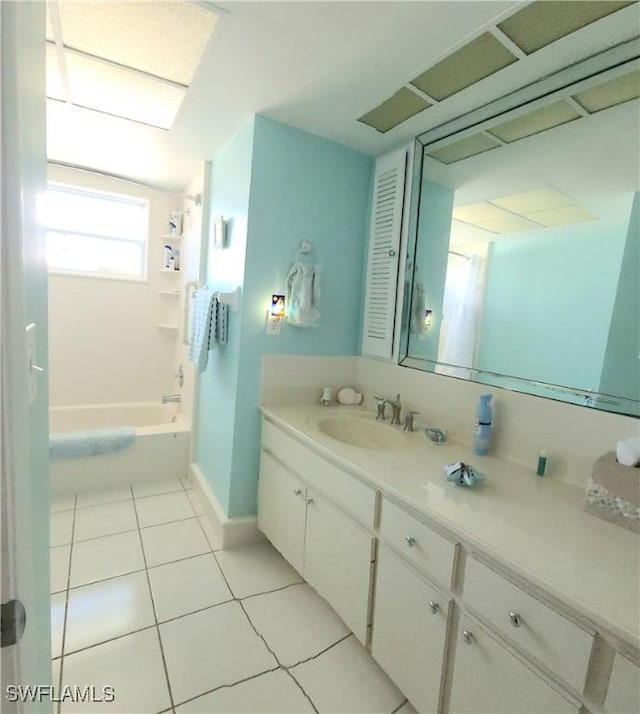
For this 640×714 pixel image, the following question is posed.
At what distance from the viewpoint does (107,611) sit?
1.49m

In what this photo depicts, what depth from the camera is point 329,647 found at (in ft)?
4.62

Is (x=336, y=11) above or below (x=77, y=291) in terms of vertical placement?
above

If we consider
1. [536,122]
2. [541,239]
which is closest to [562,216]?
[541,239]

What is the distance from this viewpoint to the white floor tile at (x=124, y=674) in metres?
1.14

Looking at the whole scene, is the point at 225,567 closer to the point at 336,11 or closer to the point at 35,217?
the point at 35,217

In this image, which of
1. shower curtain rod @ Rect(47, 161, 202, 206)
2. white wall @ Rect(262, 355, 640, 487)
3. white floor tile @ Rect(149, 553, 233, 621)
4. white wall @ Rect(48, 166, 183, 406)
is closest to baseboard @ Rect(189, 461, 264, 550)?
white floor tile @ Rect(149, 553, 233, 621)

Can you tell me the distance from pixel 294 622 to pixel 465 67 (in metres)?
2.34

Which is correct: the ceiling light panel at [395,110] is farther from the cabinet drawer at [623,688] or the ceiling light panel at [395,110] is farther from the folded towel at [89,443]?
the folded towel at [89,443]

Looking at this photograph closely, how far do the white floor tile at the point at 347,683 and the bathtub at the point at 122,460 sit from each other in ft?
5.75

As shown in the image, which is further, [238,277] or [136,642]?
[238,277]

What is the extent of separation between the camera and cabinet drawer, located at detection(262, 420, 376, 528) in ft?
4.07

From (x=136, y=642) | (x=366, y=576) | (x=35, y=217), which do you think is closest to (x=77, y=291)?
(x=136, y=642)

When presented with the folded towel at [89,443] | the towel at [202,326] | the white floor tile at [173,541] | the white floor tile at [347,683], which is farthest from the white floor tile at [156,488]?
the white floor tile at [347,683]

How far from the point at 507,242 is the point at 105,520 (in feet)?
8.63
